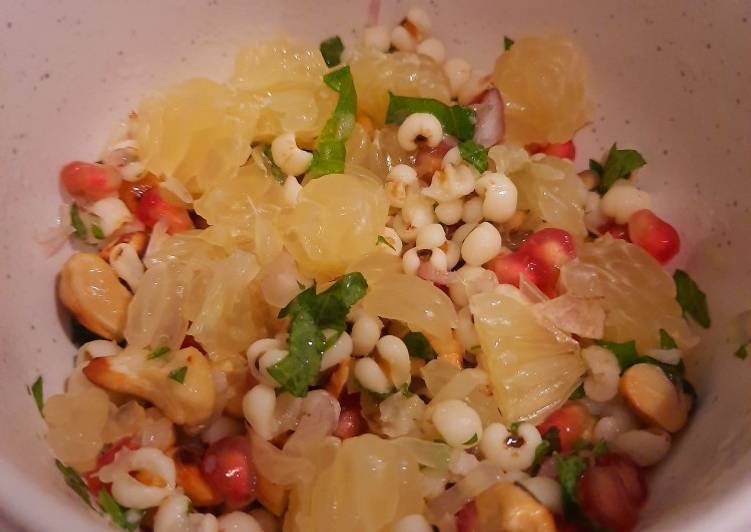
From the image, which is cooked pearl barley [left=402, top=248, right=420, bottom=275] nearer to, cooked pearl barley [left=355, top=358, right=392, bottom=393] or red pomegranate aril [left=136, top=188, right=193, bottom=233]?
cooked pearl barley [left=355, top=358, right=392, bottom=393]

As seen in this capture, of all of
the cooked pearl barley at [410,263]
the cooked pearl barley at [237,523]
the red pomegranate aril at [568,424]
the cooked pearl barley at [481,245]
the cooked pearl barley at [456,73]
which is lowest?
the cooked pearl barley at [237,523]

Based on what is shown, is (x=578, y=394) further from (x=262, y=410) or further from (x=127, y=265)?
(x=127, y=265)

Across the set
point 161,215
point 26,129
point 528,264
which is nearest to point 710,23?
point 528,264

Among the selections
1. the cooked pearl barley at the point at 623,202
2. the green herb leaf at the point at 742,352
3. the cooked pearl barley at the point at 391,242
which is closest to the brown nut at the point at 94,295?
the cooked pearl barley at the point at 391,242

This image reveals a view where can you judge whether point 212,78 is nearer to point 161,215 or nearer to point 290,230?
point 161,215

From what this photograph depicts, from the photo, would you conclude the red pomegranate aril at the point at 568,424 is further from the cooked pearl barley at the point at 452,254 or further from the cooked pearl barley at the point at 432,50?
the cooked pearl barley at the point at 432,50

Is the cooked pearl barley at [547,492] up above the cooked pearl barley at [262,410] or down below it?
above

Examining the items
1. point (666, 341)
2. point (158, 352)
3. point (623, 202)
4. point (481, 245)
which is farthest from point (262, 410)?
point (623, 202)
